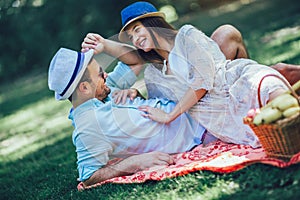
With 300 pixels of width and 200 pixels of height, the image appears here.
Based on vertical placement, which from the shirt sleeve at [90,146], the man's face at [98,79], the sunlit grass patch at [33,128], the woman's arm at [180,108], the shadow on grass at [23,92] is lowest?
the shadow on grass at [23,92]

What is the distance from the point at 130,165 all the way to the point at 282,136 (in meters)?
1.21

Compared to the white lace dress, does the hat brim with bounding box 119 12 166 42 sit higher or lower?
higher

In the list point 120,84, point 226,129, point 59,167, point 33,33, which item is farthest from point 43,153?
point 33,33

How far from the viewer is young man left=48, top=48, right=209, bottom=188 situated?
3555 millimetres

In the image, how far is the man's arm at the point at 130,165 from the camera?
360cm

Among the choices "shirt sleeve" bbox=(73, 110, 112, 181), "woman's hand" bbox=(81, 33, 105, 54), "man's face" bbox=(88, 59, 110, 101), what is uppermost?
"woman's hand" bbox=(81, 33, 105, 54)

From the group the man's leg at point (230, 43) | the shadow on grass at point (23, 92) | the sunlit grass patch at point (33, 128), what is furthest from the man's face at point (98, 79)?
the shadow on grass at point (23, 92)

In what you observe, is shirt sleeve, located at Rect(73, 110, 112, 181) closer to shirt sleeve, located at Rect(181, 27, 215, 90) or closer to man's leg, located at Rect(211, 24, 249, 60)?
shirt sleeve, located at Rect(181, 27, 215, 90)

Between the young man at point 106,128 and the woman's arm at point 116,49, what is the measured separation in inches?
7.7

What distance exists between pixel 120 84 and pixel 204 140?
83 cm

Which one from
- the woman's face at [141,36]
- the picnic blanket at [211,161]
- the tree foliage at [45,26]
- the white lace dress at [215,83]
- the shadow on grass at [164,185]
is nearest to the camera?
the shadow on grass at [164,185]

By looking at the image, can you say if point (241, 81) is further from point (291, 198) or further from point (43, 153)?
point (43, 153)

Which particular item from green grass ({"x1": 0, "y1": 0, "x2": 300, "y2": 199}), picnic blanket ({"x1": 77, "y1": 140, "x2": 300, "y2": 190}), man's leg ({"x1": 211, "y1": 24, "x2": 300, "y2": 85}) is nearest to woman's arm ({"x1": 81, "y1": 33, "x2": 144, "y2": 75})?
man's leg ({"x1": 211, "y1": 24, "x2": 300, "y2": 85})

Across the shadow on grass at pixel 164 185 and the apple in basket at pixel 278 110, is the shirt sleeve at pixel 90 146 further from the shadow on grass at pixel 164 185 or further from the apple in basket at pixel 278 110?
the apple in basket at pixel 278 110
